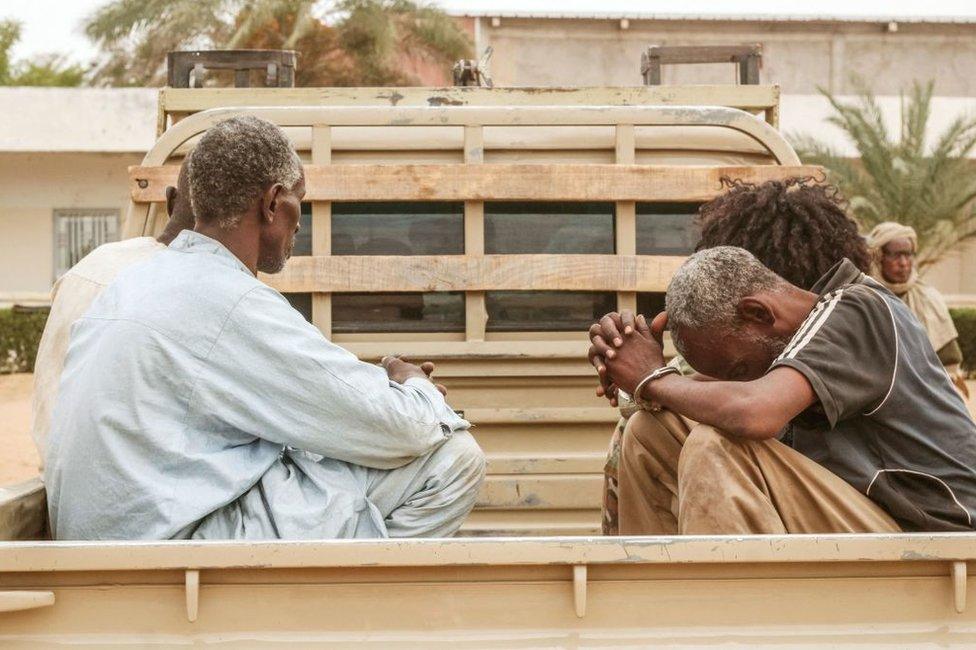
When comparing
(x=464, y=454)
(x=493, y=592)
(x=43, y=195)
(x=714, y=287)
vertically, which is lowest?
(x=493, y=592)

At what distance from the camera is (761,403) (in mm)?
2146

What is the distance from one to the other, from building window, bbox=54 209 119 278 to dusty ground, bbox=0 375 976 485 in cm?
299

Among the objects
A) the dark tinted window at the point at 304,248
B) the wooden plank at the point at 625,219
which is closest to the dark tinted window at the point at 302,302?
the dark tinted window at the point at 304,248

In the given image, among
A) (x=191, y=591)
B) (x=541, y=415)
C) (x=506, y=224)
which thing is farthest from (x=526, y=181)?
(x=191, y=591)

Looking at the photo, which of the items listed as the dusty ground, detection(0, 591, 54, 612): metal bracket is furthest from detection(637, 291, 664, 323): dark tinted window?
the dusty ground

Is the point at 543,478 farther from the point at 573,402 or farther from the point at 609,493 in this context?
the point at 609,493

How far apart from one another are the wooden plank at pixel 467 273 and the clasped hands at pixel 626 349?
2.55 ft

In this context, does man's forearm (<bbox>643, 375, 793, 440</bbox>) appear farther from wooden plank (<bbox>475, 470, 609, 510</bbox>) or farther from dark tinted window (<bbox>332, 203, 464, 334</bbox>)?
dark tinted window (<bbox>332, 203, 464, 334</bbox>)

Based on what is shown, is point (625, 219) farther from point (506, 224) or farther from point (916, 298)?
point (916, 298)

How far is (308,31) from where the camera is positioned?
17.0 meters

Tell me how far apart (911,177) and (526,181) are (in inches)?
486

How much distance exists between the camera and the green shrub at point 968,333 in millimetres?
15203

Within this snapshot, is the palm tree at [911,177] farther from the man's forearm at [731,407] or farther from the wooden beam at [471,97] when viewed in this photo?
the man's forearm at [731,407]

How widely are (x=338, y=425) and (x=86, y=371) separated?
45cm
